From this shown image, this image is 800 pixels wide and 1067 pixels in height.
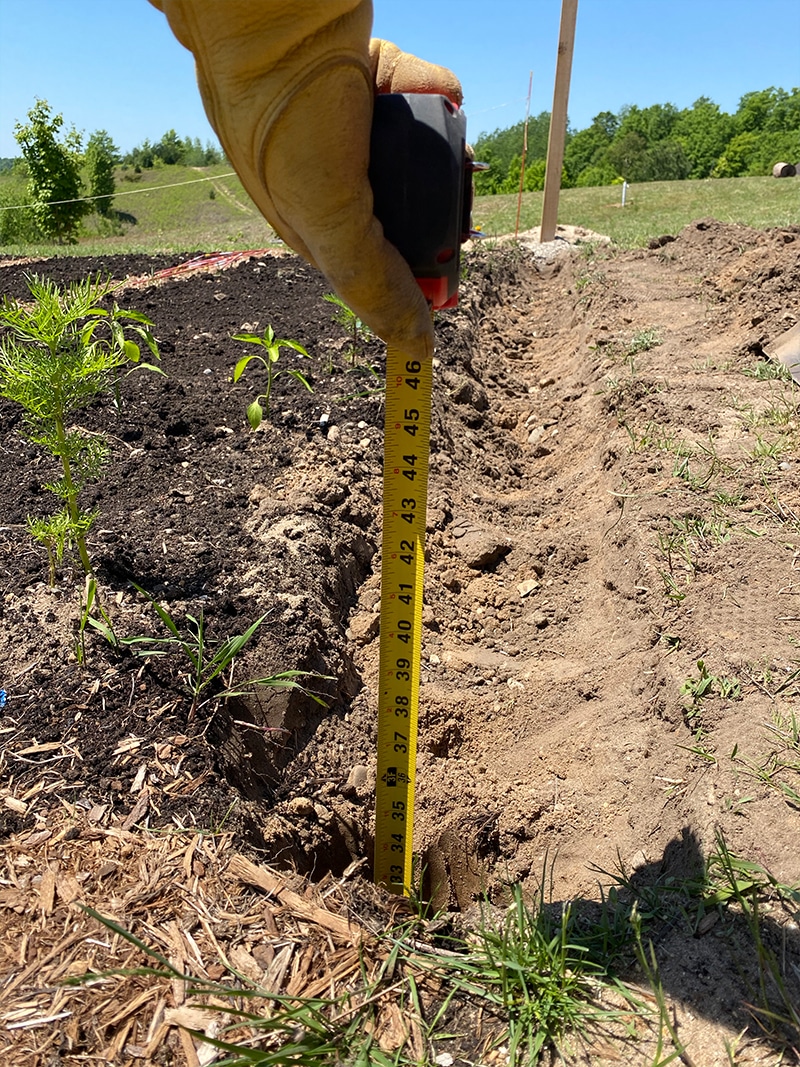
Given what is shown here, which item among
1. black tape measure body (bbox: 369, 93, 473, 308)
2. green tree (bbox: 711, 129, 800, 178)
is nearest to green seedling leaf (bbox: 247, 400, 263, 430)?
black tape measure body (bbox: 369, 93, 473, 308)

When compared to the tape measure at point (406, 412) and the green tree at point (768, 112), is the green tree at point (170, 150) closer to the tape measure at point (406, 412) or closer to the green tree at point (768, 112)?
the green tree at point (768, 112)

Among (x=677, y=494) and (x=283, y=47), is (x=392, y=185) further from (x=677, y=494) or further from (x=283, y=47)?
(x=677, y=494)

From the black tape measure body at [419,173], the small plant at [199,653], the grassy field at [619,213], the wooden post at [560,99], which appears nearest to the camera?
the black tape measure body at [419,173]

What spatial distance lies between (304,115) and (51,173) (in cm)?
3523

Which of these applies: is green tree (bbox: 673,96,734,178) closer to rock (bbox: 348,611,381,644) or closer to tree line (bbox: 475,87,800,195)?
tree line (bbox: 475,87,800,195)

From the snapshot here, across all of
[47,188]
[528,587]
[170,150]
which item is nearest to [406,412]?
[528,587]

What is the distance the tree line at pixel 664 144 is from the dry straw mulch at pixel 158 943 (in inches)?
2092

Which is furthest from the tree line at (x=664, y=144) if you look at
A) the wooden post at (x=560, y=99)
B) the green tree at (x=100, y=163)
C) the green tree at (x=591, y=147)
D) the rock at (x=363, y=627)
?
the rock at (x=363, y=627)

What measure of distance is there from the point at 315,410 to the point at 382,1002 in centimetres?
311

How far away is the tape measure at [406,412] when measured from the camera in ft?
4.49

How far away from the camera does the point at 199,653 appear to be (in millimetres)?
2293

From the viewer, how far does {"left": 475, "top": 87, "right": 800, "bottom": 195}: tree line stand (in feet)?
183

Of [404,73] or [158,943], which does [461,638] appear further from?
[404,73]

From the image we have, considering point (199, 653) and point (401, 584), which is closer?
point (401, 584)
